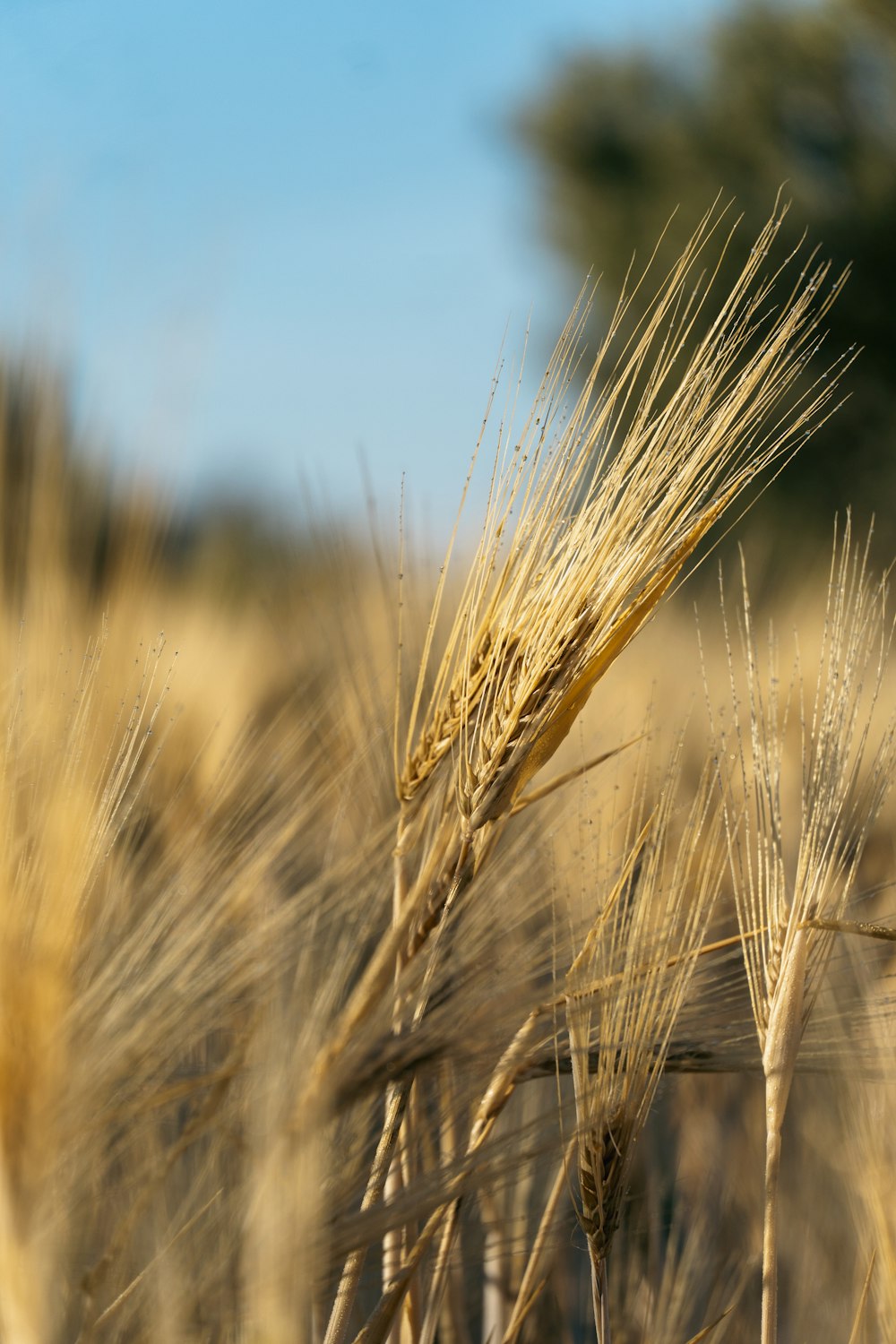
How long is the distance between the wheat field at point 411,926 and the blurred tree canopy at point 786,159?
6.59 meters

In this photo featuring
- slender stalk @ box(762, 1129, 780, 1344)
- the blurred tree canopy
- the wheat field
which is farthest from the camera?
the blurred tree canopy

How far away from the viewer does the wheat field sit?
552mm

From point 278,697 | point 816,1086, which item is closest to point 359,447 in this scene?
point 816,1086

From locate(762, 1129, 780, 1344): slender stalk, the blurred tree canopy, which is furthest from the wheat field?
the blurred tree canopy

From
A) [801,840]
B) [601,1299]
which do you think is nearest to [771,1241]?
[601,1299]

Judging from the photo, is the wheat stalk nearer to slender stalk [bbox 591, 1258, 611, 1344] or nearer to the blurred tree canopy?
slender stalk [bbox 591, 1258, 611, 1344]

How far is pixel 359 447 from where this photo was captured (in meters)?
0.86

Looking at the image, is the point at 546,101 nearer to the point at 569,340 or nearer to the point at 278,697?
the point at 278,697

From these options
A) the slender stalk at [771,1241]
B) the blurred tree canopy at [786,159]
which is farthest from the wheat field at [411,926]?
the blurred tree canopy at [786,159]

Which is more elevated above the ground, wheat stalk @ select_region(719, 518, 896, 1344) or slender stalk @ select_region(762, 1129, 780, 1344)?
wheat stalk @ select_region(719, 518, 896, 1344)

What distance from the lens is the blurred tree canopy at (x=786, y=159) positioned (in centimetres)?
771

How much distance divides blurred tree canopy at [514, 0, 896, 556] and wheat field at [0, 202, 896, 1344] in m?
6.59

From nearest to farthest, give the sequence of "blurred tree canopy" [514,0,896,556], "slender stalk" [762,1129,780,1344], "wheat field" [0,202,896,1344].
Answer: "wheat field" [0,202,896,1344], "slender stalk" [762,1129,780,1344], "blurred tree canopy" [514,0,896,556]

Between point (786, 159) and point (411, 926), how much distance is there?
8.58 metres
